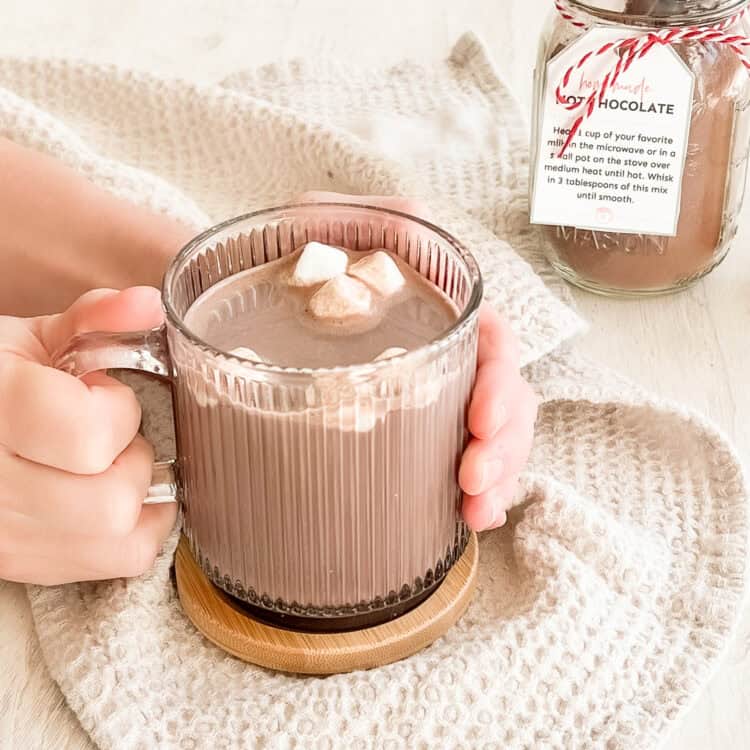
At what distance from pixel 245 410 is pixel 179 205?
39 centimetres

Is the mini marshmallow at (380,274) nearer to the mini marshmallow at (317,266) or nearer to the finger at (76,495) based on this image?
the mini marshmallow at (317,266)

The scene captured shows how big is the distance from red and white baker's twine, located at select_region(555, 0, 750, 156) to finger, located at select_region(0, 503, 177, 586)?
1.33 feet

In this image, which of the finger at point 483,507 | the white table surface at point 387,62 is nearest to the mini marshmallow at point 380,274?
the finger at point 483,507

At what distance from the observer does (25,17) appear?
1365 millimetres

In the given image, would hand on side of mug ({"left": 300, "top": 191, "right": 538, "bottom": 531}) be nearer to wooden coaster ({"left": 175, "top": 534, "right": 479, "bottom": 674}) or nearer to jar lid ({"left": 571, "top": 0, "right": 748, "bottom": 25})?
wooden coaster ({"left": 175, "top": 534, "right": 479, "bottom": 674})

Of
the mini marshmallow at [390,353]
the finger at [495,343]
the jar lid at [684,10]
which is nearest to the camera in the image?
the mini marshmallow at [390,353]

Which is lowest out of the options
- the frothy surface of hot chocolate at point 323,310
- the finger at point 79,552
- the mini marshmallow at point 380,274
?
the finger at point 79,552

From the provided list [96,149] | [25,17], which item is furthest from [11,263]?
[25,17]

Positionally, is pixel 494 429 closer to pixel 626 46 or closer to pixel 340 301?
pixel 340 301

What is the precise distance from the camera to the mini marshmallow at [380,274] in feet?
1.94

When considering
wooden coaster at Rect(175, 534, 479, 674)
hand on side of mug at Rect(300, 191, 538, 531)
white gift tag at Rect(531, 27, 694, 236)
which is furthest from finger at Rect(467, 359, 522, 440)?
white gift tag at Rect(531, 27, 694, 236)

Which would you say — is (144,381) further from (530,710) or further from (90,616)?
(530,710)

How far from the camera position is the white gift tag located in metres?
0.82

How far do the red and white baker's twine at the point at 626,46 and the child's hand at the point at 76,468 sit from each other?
35 cm
